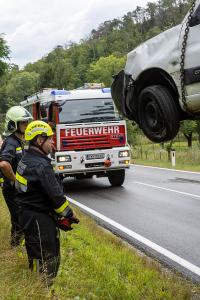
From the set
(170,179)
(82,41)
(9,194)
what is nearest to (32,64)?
(82,41)

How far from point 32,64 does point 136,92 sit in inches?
5493

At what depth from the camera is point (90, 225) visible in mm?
8984

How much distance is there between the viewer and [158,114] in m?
4.55

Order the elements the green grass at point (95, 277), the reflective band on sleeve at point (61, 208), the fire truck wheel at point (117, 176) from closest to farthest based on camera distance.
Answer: the green grass at point (95, 277) < the reflective band on sleeve at point (61, 208) < the fire truck wheel at point (117, 176)

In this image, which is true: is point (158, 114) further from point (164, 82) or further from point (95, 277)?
point (95, 277)

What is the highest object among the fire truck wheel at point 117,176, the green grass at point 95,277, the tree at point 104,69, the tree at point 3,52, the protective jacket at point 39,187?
the tree at point 104,69

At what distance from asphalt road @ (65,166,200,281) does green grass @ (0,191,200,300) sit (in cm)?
75

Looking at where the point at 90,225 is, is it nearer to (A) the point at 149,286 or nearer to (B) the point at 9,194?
(B) the point at 9,194

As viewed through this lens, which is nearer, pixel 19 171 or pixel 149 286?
pixel 19 171

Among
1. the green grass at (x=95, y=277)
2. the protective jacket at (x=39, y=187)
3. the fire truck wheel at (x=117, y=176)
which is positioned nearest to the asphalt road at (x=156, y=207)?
the fire truck wheel at (x=117, y=176)

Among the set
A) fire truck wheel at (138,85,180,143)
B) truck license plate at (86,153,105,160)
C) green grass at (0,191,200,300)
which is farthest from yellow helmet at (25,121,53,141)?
truck license plate at (86,153,105,160)

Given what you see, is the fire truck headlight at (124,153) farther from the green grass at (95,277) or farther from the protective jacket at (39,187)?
the protective jacket at (39,187)

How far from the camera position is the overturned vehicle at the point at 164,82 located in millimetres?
4117

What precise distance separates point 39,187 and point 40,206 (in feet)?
0.60
